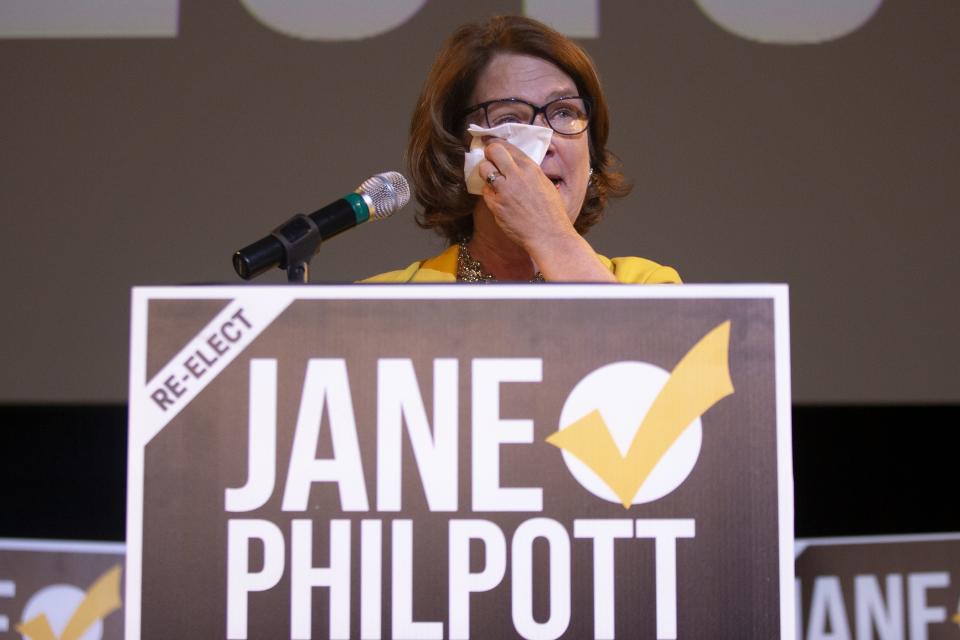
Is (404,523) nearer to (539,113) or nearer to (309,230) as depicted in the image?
(309,230)

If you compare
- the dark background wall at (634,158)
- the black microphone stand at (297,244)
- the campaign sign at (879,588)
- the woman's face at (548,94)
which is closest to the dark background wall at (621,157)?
the dark background wall at (634,158)

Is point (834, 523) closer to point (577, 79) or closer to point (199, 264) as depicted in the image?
point (577, 79)

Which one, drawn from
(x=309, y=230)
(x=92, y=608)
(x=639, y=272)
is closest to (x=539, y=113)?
(x=639, y=272)

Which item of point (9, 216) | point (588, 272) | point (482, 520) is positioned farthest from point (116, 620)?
point (482, 520)

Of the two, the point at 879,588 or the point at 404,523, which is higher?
the point at 404,523

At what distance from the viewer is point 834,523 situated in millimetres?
2068

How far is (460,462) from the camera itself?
0.68m

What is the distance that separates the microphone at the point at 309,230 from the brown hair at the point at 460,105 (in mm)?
450

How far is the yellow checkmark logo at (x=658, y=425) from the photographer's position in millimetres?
676

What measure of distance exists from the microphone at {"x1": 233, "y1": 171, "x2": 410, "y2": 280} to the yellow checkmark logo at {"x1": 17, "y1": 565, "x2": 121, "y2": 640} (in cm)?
127

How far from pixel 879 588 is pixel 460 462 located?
1.61 meters

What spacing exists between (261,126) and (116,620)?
44.7 inches

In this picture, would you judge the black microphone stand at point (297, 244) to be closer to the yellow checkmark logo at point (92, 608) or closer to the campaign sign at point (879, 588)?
the yellow checkmark logo at point (92, 608)

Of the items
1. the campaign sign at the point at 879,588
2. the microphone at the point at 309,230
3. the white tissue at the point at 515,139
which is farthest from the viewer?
the campaign sign at the point at 879,588
